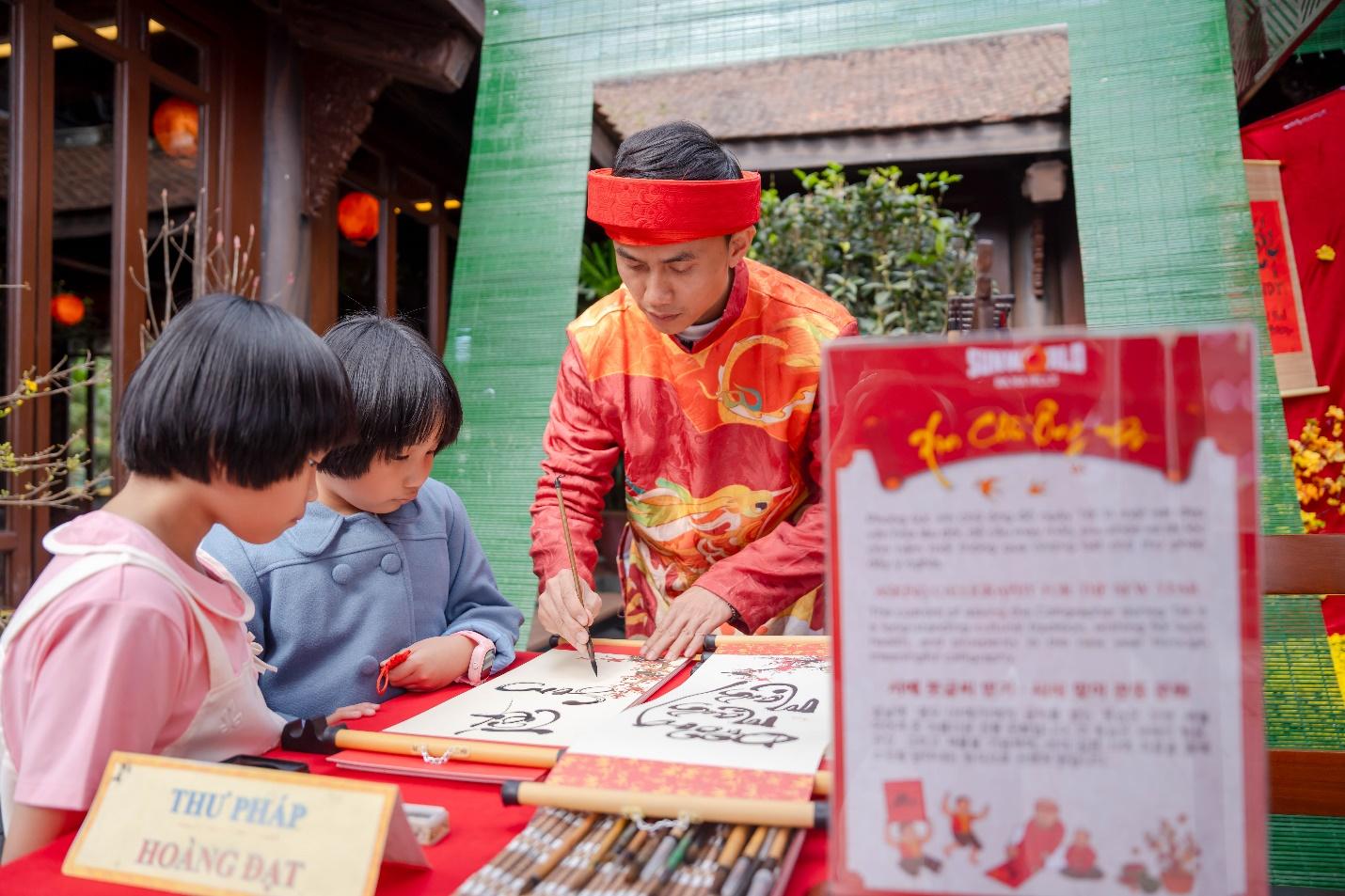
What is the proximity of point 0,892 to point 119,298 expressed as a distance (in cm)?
326

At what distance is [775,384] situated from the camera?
205 cm

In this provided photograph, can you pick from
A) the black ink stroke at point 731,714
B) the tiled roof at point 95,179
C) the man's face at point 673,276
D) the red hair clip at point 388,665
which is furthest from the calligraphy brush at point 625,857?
the tiled roof at point 95,179

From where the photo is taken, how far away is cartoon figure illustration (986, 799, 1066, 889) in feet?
2.18

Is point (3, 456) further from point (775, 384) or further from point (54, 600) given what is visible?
point (775, 384)

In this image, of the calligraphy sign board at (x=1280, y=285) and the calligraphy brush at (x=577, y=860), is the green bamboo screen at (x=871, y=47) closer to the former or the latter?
the calligraphy sign board at (x=1280, y=285)

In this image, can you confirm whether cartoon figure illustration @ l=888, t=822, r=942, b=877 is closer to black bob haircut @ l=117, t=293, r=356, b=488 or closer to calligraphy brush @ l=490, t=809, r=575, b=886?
calligraphy brush @ l=490, t=809, r=575, b=886

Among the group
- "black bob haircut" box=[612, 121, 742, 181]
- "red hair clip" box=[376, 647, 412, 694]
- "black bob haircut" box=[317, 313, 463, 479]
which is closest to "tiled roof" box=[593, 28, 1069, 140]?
"black bob haircut" box=[612, 121, 742, 181]

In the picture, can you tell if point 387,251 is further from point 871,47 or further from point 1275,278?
point 1275,278

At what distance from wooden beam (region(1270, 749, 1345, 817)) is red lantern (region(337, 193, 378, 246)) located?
4.47 m

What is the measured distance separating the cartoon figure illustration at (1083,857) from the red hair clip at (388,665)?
1037 mm

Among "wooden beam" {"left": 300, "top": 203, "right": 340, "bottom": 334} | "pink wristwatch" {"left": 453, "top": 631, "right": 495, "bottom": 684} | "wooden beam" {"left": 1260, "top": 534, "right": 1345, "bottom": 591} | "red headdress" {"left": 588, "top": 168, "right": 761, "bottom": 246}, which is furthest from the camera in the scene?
"wooden beam" {"left": 300, "top": 203, "right": 340, "bottom": 334}

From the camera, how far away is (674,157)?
1826 millimetres

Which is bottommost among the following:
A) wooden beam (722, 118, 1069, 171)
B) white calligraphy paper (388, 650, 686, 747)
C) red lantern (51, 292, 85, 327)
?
white calligraphy paper (388, 650, 686, 747)

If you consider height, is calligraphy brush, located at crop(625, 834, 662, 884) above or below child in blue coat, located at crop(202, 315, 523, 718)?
below
